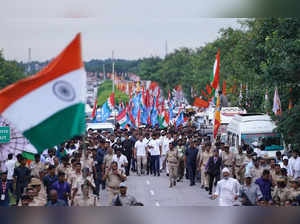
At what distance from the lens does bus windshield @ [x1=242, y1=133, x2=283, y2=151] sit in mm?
22516

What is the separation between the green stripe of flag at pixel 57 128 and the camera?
10.1 m

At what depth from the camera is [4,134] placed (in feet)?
54.9

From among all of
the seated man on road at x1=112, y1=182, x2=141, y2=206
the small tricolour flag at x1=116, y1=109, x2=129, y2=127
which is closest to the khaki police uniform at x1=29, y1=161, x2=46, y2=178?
the seated man on road at x1=112, y1=182, x2=141, y2=206

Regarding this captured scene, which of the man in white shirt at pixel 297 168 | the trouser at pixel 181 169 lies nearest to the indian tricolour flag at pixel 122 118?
the trouser at pixel 181 169

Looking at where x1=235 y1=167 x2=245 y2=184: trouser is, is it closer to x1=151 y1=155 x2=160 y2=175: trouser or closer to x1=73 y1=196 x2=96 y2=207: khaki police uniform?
x1=151 y1=155 x2=160 y2=175: trouser

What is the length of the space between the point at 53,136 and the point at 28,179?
516cm

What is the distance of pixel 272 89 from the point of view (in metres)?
22.9

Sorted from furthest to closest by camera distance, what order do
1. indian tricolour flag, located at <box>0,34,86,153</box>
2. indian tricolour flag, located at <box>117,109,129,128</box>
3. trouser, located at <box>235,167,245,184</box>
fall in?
indian tricolour flag, located at <box>117,109,129,128</box>
trouser, located at <box>235,167,245,184</box>
indian tricolour flag, located at <box>0,34,86,153</box>

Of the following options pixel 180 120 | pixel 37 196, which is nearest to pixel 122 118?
pixel 180 120

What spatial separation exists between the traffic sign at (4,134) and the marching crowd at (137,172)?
0.42 m

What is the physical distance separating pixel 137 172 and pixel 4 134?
24.1ft

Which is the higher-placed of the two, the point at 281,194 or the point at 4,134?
the point at 4,134

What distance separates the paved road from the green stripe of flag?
24.4 ft

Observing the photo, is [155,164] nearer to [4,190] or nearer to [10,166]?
[10,166]
